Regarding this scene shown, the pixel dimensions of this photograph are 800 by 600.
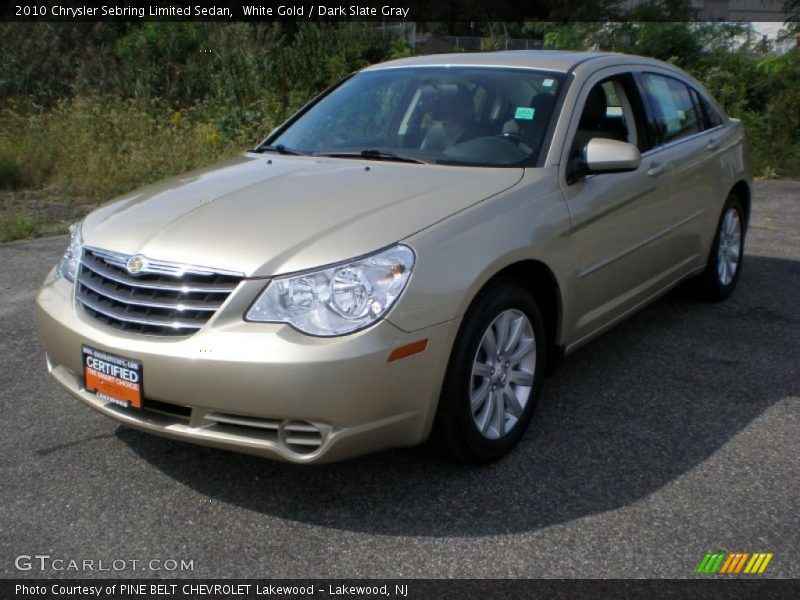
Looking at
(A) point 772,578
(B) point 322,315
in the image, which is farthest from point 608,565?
(B) point 322,315

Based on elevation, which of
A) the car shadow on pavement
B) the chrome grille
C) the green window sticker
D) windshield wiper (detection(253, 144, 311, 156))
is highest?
the green window sticker

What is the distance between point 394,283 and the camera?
2994 millimetres

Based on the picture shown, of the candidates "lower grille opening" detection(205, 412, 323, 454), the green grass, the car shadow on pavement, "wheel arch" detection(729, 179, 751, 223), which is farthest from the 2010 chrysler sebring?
the green grass

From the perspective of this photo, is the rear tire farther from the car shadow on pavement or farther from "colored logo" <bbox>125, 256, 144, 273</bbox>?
"colored logo" <bbox>125, 256, 144, 273</bbox>

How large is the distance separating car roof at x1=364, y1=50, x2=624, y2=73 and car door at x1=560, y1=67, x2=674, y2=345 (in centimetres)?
16

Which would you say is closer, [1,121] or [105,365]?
[105,365]

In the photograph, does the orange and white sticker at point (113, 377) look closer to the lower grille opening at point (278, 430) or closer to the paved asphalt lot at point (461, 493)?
the lower grille opening at point (278, 430)

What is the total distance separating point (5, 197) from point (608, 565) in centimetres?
877

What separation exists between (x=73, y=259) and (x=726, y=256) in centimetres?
418

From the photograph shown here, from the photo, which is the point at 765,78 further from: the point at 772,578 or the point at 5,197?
the point at 772,578

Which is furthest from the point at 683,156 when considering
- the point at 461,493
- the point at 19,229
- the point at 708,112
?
the point at 19,229

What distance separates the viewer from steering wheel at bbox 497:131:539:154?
3960mm

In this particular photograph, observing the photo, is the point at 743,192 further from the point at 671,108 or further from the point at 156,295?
the point at 156,295

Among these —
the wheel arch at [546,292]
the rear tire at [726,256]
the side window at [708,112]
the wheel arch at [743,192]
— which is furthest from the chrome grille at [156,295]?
the wheel arch at [743,192]
